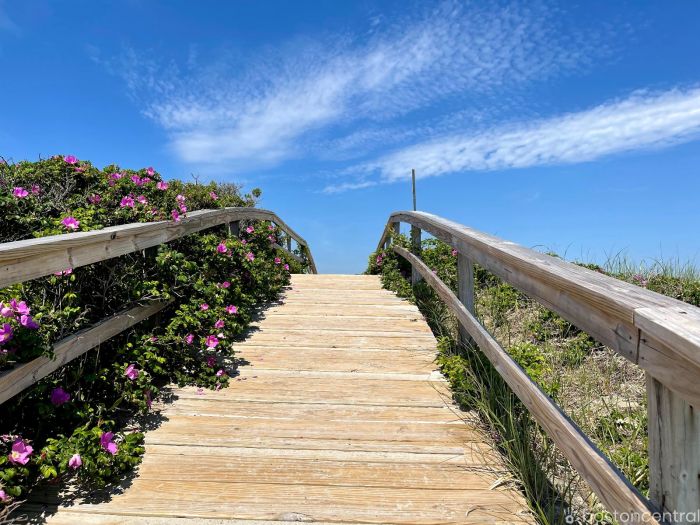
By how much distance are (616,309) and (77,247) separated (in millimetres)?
2500

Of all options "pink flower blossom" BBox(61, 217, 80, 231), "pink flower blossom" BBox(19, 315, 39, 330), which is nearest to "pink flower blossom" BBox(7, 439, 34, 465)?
"pink flower blossom" BBox(19, 315, 39, 330)

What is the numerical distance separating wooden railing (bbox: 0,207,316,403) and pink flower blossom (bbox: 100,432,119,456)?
0.42 meters

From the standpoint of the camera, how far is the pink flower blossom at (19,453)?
2145 mm

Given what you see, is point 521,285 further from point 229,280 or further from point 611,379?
point 229,280

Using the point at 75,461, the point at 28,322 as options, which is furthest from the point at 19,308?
the point at 75,461

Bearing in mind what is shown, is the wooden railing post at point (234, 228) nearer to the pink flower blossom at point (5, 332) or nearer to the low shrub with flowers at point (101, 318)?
the low shrub with flowers at point (101, 318)

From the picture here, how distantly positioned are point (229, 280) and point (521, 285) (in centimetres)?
334

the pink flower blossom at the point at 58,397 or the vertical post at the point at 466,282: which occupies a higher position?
the vertical post at the point at 466,282

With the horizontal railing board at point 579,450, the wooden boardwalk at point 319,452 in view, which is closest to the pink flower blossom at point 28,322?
the wooden boardwalk at point 319,452

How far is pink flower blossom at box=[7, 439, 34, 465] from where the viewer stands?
7.04ft

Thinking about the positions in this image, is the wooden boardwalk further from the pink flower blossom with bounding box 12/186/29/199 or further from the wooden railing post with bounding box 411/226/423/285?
the pink flower blossom with bounding box 12/186/29/199

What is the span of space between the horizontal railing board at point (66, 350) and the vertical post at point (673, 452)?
2444mm

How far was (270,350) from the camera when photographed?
4.34 metres

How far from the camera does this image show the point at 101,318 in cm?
332
